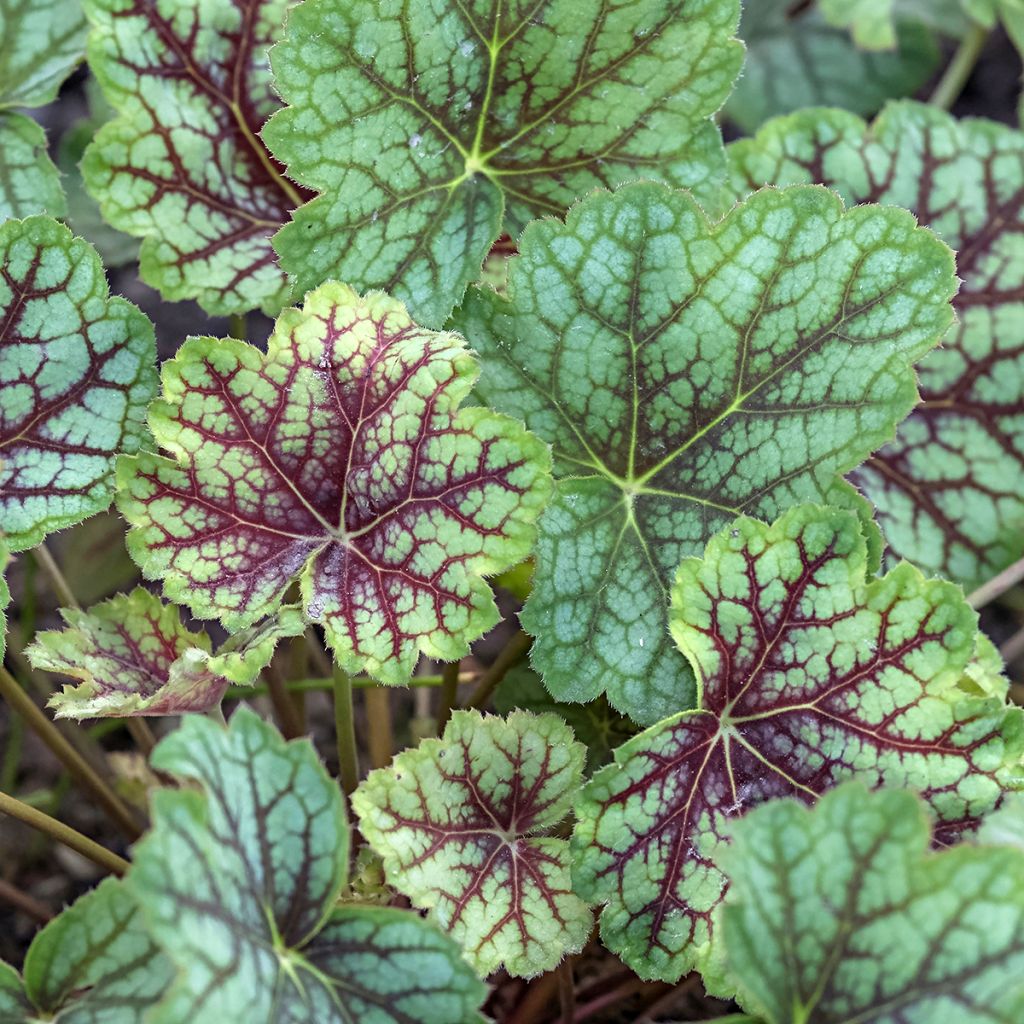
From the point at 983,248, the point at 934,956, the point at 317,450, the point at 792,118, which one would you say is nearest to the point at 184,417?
the point at 317,450

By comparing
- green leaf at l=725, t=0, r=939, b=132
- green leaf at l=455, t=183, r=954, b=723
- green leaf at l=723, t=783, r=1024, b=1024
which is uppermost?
green leaf at l=725, t=0, r=939, b=132

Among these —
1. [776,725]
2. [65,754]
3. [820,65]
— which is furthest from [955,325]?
[65,754]

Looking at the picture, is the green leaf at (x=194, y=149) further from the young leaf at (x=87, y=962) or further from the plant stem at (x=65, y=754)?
the young leaf at (x=87, y=962)

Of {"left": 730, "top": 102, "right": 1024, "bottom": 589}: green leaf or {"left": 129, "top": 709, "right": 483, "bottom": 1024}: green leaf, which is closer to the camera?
{"left": 129, "top": 709, "right": 483, "bottom": 1024}: green leaf

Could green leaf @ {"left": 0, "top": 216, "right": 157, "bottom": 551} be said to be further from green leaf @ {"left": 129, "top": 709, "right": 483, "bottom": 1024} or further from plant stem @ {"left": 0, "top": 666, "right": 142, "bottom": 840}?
green leaf @ {"left": 129, "top": 709, "right": 483, "bottom": 1024}

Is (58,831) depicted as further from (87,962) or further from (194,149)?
(194,149)

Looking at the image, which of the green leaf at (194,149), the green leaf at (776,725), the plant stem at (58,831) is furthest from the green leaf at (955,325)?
the plant stem at (58,831)

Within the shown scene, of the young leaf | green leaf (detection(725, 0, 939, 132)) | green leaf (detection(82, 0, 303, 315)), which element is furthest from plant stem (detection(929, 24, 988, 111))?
the young leaf

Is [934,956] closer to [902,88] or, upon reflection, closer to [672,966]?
[672,966]
